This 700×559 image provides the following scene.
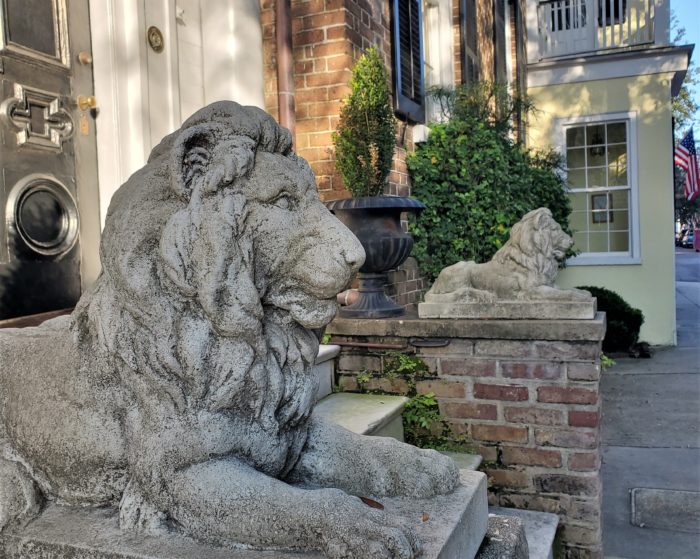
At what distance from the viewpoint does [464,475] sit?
5.24 feet

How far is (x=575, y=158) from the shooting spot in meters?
9.97

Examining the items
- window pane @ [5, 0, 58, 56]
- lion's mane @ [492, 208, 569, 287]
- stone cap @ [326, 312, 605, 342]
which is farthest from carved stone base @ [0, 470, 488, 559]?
window pane @ [5, 0, 58, 56]

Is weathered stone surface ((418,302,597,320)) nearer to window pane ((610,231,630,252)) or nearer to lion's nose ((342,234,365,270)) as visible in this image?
lion's nose ((342,234,365,270))

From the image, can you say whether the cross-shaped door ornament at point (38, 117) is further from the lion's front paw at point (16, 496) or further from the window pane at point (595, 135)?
the window pane at point (595, 135)

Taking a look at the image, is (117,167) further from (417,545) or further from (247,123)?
(417,545)

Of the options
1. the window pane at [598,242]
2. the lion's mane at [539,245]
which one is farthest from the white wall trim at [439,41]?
the lion's mane at [539,245]

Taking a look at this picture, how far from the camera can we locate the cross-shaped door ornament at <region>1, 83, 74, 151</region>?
2.88 meters

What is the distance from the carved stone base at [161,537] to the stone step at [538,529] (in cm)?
121

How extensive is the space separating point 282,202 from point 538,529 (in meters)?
2.24

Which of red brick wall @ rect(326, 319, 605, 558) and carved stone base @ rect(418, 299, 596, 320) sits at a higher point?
carved stone base @ rect(418, 299, 596, 320)

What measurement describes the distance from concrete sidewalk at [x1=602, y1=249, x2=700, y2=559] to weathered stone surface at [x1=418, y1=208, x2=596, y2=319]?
131cm

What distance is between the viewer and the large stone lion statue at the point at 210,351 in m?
1.17

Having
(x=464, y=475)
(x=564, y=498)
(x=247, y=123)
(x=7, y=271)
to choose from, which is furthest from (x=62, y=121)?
(x=564, y=498)

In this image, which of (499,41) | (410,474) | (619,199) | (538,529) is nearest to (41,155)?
A: (410,474)
